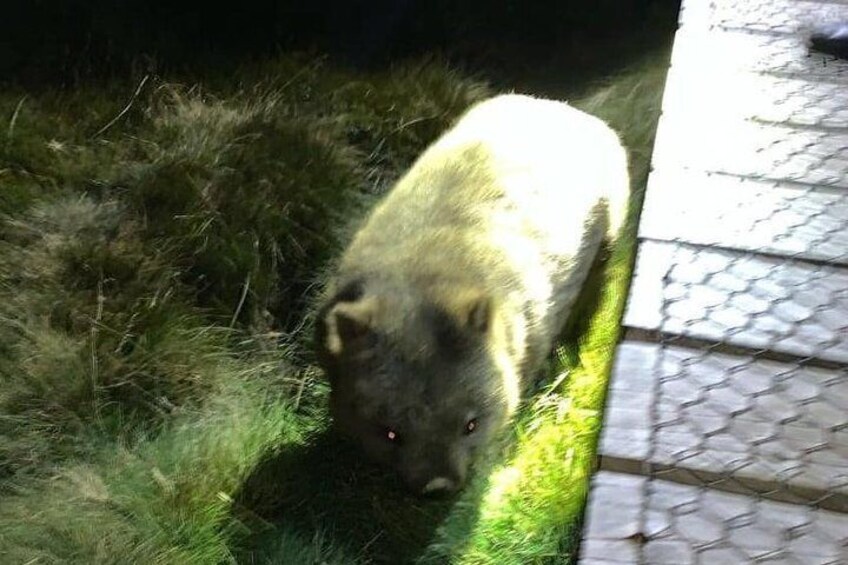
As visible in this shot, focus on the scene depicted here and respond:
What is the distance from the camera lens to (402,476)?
3348 millimetres

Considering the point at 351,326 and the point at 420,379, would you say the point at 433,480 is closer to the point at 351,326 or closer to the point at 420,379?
the point at 420,379

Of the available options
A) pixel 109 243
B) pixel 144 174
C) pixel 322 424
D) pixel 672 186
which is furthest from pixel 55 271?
pixel 672 186

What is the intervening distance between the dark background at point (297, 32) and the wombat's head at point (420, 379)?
2785 millimetres

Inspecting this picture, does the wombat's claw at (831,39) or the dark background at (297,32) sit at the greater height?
the wombat's claw at (831,39)

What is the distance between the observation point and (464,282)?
11.8ft

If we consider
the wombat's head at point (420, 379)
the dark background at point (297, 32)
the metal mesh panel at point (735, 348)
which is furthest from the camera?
the dark background at point (297, 32)

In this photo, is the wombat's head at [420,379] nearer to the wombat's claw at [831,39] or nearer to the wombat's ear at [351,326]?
the wombat's ear at [351,326]

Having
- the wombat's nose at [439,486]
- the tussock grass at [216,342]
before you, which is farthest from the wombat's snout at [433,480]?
the tussock grass at [216,342]

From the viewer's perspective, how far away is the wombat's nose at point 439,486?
332 cm

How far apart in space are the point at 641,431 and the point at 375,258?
69.5 inches

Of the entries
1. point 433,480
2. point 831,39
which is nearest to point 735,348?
point 433,480

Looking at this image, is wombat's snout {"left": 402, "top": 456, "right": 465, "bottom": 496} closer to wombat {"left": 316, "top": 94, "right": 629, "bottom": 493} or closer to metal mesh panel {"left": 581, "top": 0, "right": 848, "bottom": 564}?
wombat {"left": 316, "top": 94, "right": 629, "bottom": 493}

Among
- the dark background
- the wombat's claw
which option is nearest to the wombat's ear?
the wombat's claw

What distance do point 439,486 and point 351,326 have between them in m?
0.59
